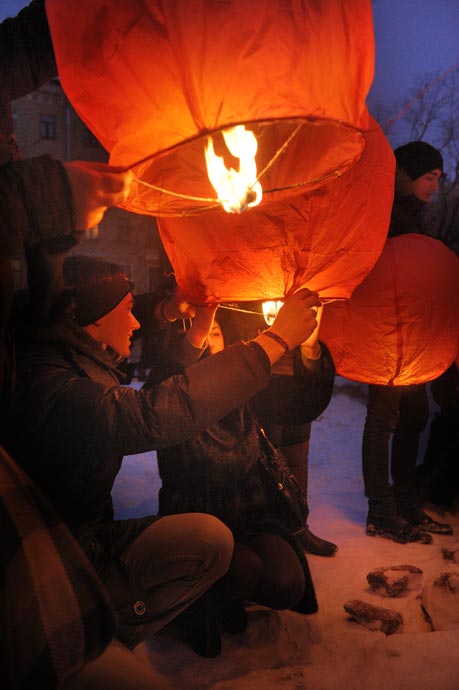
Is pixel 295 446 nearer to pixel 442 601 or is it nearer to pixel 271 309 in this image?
pixel 442 601

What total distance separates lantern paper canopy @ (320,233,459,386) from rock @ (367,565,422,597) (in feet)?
3.35

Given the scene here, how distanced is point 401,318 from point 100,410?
157 cm

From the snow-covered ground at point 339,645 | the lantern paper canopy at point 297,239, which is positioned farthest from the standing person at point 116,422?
the snow-covered ground at point 339,645

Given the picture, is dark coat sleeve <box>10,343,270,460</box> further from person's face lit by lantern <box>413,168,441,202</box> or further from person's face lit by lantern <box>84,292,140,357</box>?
person's face lit by lantern <box>413,168,441,202</box>

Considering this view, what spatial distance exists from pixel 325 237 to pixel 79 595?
1.35 m

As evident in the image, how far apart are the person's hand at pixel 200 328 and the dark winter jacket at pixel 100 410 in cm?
86

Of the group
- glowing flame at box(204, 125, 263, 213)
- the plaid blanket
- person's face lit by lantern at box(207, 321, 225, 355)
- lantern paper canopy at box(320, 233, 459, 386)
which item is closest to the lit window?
person's face lit by lantern at box(207, 321, 225, 355)

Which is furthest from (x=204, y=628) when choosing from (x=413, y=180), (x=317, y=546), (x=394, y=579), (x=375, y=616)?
(x=413, y=180)

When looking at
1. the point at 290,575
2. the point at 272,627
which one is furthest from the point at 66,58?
the point at 272,627

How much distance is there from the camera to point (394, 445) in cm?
372

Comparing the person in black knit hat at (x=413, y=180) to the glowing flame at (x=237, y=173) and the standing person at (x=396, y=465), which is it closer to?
the standing person at (x=396, y=465)

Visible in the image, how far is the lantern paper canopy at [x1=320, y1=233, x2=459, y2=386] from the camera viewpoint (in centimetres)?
251

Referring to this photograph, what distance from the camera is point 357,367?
272 cm

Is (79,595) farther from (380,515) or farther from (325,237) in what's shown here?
(380,515)
